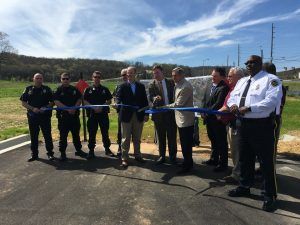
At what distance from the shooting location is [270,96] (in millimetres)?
5039

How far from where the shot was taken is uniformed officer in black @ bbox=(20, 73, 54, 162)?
8266mm

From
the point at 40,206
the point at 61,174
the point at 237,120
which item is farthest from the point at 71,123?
the point at 237,120

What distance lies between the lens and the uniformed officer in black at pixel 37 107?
827 cm

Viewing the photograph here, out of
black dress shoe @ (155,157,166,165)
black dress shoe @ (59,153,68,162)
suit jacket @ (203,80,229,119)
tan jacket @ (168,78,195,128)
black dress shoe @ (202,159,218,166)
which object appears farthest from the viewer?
black dress shoe @ (59,153,68,162)

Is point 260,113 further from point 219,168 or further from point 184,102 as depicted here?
point 219,168

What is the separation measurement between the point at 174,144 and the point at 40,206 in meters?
3.33

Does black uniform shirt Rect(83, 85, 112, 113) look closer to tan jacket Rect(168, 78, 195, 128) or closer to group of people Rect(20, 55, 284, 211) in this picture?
group of people Rect(20, 55, 284, 211)

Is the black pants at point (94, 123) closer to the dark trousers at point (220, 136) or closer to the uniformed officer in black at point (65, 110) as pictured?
the uniformed officer in black at point (65, 110)

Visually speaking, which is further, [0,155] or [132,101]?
[0,155]

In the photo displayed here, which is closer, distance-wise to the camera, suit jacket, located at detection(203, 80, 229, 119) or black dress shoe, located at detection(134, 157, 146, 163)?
suit jacket, located at detection(203, 80, 229, 119)

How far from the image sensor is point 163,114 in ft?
25.5

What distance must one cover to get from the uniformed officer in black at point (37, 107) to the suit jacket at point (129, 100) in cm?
175

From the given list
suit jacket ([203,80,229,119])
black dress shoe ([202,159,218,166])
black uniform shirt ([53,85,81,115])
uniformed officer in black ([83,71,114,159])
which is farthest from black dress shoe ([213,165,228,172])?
black uniform shirt ([53,85,81,115])

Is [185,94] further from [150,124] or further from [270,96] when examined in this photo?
[150,124]
